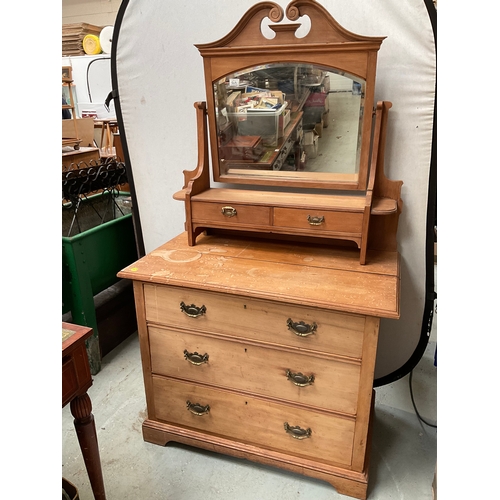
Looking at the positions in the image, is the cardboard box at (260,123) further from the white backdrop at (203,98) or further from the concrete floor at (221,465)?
the concrete floor at (221,465)

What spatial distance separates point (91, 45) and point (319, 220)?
4.54 metres

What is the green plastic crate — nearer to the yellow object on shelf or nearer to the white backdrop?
the white backdrop

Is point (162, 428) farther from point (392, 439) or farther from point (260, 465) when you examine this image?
point (392, 439)

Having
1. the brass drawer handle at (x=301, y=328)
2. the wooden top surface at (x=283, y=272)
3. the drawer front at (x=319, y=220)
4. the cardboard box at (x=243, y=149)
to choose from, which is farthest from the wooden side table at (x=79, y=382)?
the cardboard box at (x=243, y=149)

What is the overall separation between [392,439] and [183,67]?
1.65 meters

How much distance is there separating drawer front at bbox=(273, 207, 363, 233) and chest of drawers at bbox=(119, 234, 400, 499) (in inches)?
4.8

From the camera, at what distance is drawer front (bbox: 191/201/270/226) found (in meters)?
1.32

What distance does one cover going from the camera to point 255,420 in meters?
1.35

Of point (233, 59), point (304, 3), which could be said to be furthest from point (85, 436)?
point (304, 3)

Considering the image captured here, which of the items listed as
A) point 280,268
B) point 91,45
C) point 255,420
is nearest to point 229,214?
point 280,268

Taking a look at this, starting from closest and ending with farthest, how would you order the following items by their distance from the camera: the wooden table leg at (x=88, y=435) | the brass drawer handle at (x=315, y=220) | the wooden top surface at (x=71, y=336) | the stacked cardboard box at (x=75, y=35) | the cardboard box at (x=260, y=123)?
the wooden top surface at (x=71, y=336) → the wooden table leg at (x=88, y=435) → the brass drawer handle at (x=315, y=220) → the cardboard box at (x=260, y=123) → the stacked cardboard box at (x=75, y=35)

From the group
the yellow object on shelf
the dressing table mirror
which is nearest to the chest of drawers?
the dressing table mirror

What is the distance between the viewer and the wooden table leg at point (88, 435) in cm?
103

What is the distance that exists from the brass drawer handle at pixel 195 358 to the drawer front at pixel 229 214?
456mm
